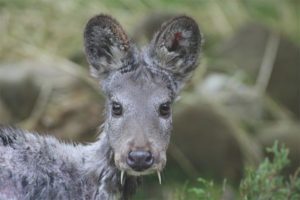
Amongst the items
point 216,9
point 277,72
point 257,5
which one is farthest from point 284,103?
point 257,5

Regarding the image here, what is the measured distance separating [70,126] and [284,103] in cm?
456

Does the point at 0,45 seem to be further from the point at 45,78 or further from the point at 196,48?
the point at 196,48

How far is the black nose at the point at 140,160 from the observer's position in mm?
4996

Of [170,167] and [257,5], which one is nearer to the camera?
[170,167]

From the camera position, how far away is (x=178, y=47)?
5953 millimetres

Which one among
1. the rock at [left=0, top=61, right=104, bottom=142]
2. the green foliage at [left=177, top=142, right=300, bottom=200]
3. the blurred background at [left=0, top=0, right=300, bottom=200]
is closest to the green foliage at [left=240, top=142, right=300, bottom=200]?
the green foliage at [left=177, top=142, right=300, bottom=200]

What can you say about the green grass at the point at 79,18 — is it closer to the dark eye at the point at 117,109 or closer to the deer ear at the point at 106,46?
the deer ear at the point at 106,46

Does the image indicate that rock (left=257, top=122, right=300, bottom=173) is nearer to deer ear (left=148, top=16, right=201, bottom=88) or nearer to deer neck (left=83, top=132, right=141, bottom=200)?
deer ear (left=148, top=16, right=201, bottom=88)

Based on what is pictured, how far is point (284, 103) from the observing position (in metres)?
11.9

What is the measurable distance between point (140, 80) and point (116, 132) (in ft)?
1.89

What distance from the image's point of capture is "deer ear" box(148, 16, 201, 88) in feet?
18.7

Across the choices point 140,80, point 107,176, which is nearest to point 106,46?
point 140,80

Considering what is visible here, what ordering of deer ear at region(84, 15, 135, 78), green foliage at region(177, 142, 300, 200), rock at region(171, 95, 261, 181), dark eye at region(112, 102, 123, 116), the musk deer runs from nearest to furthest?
the musk deer
dark eye at region(112, 102, 123, 116)
deer ear at region(84, 15, 135, 78)
green foliage at region(177, 142, 300, 200)
rock at region(171, 95, 261, 181)

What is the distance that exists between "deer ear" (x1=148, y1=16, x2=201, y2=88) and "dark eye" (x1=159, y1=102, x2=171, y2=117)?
1.53 ft
